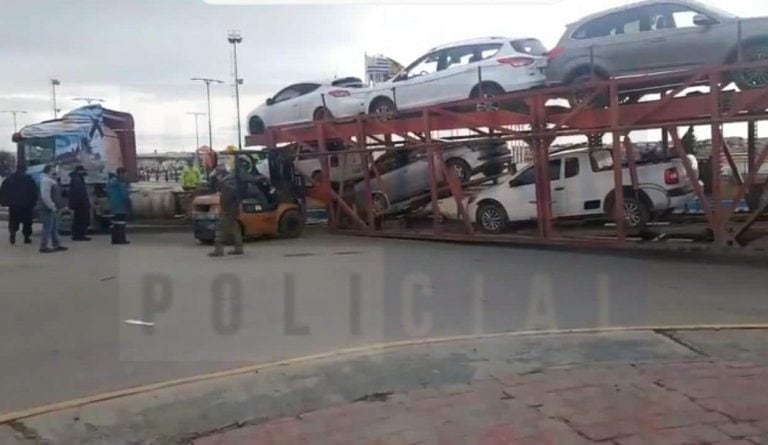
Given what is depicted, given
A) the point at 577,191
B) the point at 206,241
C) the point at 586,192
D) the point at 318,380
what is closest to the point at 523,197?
the point at 577,191

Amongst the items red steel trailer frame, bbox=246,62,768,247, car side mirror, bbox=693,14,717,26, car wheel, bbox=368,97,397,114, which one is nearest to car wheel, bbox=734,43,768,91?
red steel trailer frame, bbox=246,62,768,247

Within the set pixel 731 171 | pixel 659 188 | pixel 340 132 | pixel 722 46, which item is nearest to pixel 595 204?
pixel 659 188

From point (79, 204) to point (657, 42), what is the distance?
12295 millimetres

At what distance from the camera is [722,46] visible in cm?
972

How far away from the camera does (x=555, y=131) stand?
460 inches

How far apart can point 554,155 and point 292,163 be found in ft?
20.3

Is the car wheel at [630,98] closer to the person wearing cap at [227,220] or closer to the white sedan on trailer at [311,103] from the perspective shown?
the white sedan on trailer at [311,103]

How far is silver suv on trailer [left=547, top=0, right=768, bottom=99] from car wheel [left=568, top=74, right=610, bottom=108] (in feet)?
0.08

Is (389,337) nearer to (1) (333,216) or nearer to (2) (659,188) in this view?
(2) (659,188)

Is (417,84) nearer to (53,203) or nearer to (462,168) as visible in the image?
(462,168)

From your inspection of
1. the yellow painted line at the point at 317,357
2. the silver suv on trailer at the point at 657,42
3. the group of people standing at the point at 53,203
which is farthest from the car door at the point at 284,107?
the yellow painted line at the point at 317,357

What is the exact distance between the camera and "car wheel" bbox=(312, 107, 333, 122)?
15292 millimetres

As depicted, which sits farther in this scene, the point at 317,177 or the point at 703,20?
the point at 317,177

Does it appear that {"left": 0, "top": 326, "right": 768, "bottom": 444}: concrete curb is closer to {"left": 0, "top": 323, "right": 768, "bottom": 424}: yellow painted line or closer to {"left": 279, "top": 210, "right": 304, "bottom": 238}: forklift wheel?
{"left": 0, "top": 323, "right": 768, "bottom": 424}: yellow painted line
